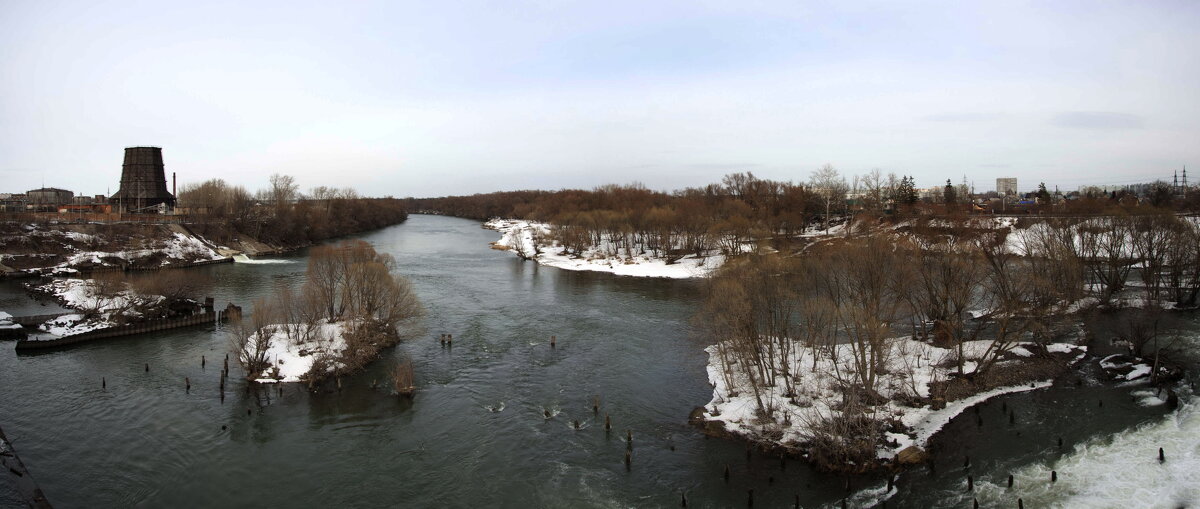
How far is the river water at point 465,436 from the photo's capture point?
16203 millimetres

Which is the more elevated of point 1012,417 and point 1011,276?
point 1011,276

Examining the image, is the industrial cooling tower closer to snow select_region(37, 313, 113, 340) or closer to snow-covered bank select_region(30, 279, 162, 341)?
snow-covered bank select_region(30, 279, 162, 341)

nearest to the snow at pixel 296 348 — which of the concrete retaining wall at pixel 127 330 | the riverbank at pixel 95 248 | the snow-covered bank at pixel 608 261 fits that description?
the concrete retaining wall at pixel 127 330

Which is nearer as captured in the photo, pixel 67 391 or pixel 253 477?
pixel 253 477

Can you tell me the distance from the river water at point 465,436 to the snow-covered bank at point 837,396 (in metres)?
0.79

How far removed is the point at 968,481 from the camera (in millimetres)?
15984

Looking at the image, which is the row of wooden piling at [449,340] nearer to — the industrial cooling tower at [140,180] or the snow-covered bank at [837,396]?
the snow-covered bank at [837,396]

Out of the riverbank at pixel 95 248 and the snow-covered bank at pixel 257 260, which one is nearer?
the riverbank at pixel 95 248

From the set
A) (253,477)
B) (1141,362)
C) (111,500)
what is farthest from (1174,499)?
(111,500)

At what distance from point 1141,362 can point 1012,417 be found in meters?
8.51

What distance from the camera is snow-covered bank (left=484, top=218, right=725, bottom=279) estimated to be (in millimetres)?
→ 57003

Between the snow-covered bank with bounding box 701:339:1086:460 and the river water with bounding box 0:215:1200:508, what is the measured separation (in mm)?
789

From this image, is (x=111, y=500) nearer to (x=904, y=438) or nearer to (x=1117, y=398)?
(x=904, y=438)

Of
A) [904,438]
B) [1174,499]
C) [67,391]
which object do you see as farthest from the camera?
[67,391]
